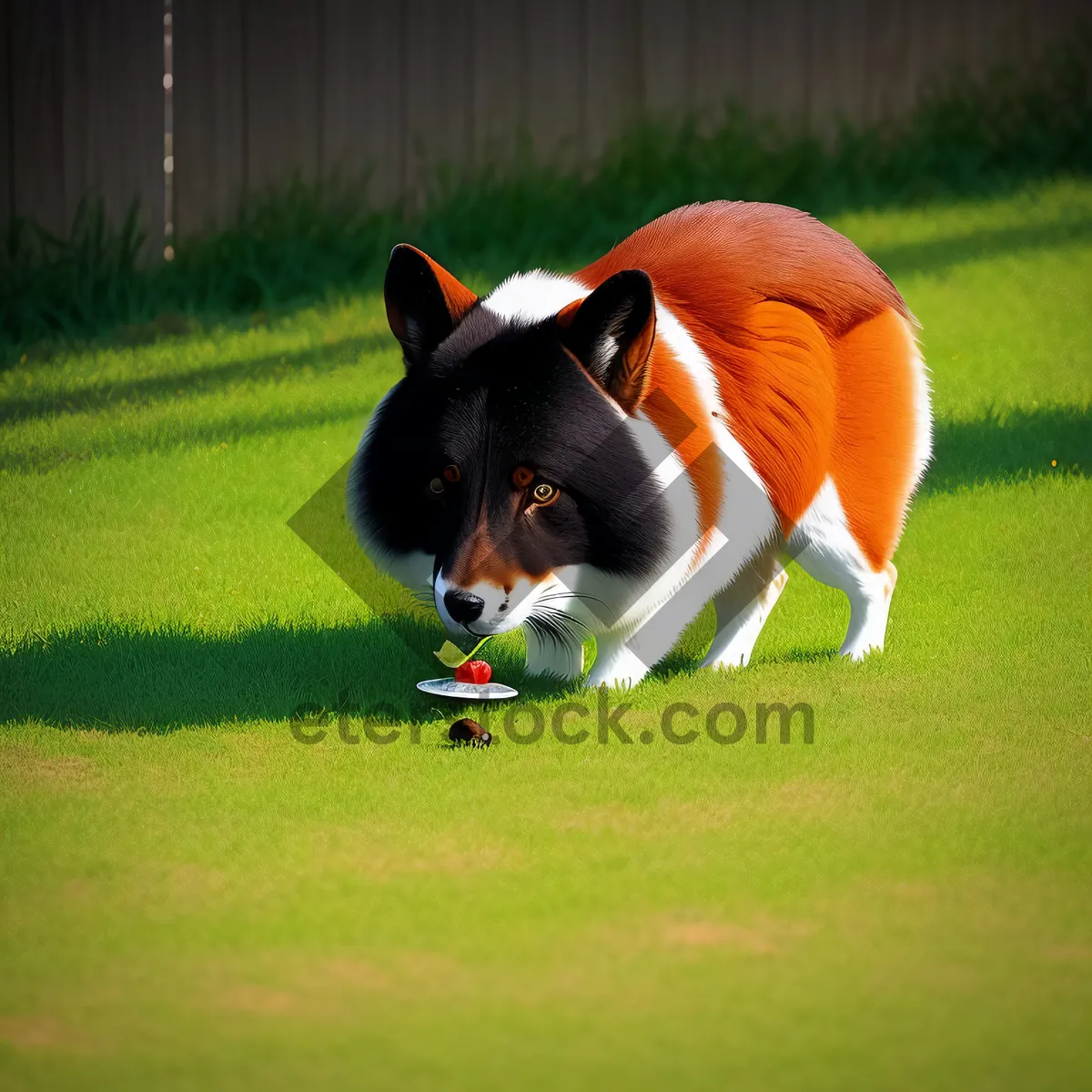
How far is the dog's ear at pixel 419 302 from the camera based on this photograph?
4.55 metres

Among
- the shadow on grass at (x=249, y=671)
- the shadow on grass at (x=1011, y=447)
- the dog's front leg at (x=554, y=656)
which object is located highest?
the dog's front leg at (x=554, y=656)

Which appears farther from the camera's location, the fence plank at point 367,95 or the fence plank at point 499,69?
the fence plank at point 499,69

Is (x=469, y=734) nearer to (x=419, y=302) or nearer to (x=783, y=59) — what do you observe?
(x=419, y=302)

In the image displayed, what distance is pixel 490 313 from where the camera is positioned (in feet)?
15.3

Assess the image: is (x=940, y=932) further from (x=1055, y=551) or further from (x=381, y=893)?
(x=1055, y=551)

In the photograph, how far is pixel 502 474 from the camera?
14.3 feet

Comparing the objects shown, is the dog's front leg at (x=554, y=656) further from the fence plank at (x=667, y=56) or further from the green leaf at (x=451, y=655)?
the fence plank at (x=667, y=56)

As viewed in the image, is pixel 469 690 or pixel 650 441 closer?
pixel 650 441

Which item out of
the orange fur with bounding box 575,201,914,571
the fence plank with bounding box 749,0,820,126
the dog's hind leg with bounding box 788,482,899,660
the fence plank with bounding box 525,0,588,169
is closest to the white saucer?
the orange fur with bounding box 575,201,914,571

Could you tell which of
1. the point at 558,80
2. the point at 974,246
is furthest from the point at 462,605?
the point at 558,80

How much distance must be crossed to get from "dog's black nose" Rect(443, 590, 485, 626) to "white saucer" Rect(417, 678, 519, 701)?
0.48m

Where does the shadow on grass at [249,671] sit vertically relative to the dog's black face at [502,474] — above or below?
below

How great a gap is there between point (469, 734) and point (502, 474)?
683mm

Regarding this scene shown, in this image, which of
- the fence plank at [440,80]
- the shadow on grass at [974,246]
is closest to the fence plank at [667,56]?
the fence plank at [440,80]
